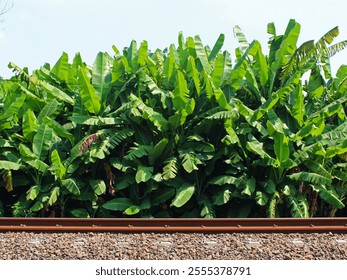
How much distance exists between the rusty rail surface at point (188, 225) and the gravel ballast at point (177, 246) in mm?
106

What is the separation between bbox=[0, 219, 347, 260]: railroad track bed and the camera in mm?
5910

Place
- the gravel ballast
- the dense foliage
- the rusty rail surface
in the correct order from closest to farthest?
1. the gravel ballast
2. the rusty rail surface
3. the dense foliage

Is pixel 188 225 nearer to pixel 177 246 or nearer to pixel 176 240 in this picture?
pixel 176 240

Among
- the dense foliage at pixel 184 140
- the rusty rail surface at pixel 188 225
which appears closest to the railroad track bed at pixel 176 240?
the rusty rail surface at pixel 188 225

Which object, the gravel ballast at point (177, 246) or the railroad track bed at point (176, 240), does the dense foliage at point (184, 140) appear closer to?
the railroad track bed at point (176, 240)

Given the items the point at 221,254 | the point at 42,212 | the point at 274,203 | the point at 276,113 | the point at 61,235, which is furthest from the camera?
the point at 276,113

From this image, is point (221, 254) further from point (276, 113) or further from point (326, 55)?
point (326, 55)

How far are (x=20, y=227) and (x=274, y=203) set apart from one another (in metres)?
4.22

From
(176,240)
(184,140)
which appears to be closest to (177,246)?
(176,240)

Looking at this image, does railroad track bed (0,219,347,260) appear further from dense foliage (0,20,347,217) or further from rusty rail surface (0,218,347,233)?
dense foliage (0,20,347,217)

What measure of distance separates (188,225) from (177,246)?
2.95 feet

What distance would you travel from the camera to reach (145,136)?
9.54m

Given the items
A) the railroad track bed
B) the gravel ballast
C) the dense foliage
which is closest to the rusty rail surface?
the railroad track bed

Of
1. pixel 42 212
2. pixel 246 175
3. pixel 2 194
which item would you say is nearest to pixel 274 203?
pixel 246 175
